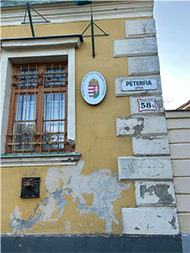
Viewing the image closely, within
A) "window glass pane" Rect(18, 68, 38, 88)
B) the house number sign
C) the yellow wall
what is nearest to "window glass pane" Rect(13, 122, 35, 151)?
the yellow wall

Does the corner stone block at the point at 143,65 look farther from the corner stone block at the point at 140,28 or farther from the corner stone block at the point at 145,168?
the corner stone block at the point at 145,168

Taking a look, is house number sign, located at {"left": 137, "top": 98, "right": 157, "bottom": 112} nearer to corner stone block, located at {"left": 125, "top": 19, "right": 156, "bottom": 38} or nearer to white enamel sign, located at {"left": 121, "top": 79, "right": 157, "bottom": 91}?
white enamel sign, located at {"left": 121, "top": 79, "right": 157, "bottom": 91}

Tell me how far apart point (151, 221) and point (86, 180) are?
140 centimetres

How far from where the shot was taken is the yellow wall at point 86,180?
336 cm

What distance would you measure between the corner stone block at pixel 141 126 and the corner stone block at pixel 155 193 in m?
0.99

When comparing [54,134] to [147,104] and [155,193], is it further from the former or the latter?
[155,193]

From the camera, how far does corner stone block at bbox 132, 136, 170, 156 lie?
140 inches

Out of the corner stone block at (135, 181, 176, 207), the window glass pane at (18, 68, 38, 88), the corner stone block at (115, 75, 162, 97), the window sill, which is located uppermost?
the window glass pane at (18, 68, 38, 88)

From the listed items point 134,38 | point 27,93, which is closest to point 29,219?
point 27,93

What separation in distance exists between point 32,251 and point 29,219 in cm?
53

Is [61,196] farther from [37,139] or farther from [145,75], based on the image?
[145,75]

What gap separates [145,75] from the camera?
3.95 meters

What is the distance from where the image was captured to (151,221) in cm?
324

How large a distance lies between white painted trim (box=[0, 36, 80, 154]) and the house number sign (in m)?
1.44
